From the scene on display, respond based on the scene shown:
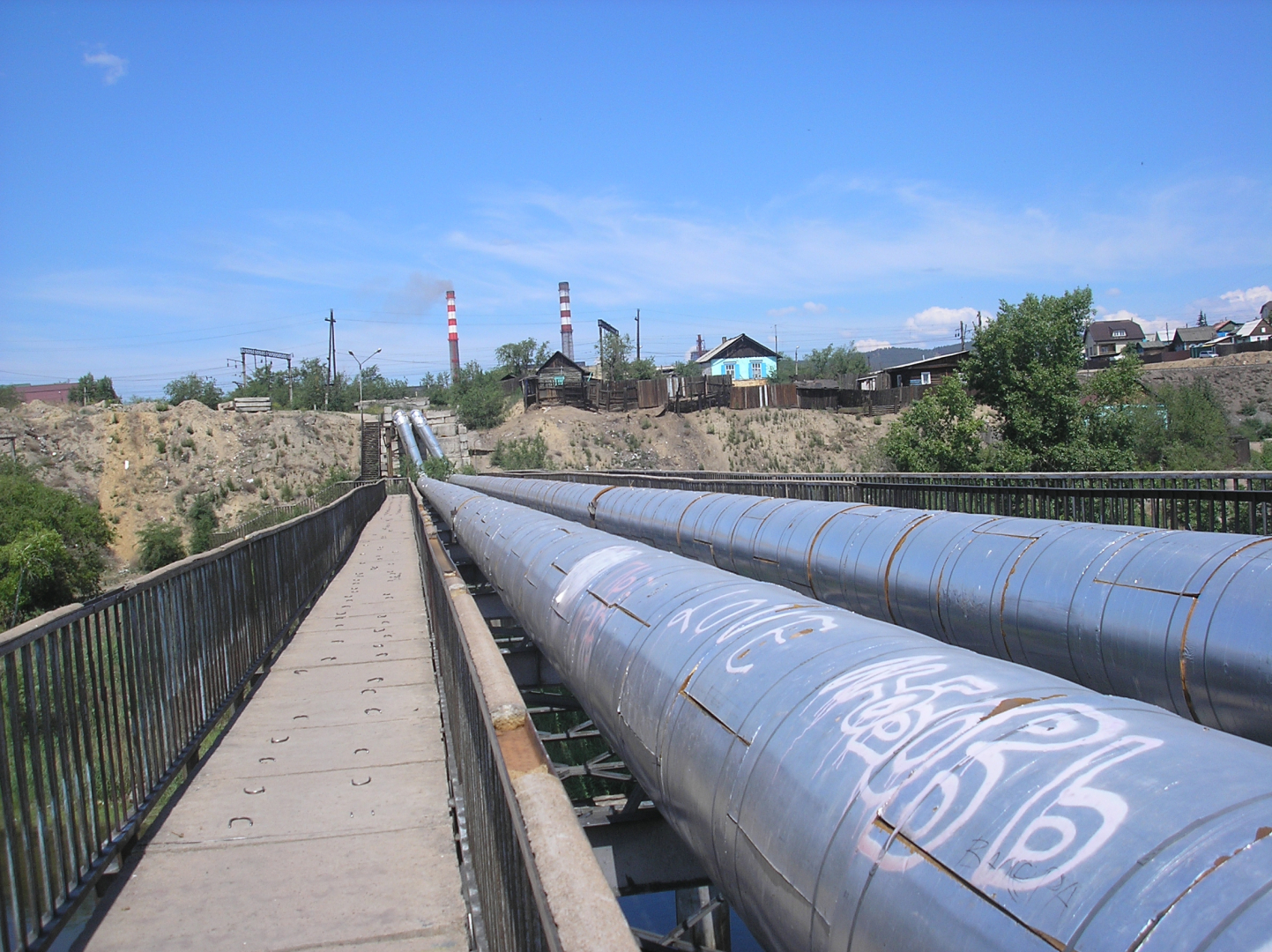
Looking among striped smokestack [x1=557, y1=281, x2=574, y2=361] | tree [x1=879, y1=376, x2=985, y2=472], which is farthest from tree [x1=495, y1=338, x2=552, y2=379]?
tree [x1=879, y1=376, x2=985, y2=472]

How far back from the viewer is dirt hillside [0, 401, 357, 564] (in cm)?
6003

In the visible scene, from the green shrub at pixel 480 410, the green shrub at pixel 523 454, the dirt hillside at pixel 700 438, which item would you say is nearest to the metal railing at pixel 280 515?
the green shrub at pixel 523 454

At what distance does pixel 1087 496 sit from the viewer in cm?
1223

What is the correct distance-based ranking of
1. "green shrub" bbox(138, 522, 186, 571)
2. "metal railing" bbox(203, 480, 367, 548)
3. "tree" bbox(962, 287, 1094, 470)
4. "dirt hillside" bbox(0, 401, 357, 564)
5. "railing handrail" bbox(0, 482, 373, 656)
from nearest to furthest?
"railing handrail" bbox(0, 482, 373, 656), "metal railing" bbox(203, 480, 367, 548), "tree" bbox(962, 287, 1094, 470), "green shrub" bbox(138, 522, 186, 571), "dirt hillside" bbox(0, 401, 357, 564)

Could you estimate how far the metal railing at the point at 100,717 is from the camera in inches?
144

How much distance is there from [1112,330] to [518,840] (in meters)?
163

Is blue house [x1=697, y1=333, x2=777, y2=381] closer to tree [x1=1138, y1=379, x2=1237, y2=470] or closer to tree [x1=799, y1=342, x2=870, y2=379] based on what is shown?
tree [x1=799, y1=342, x2=870, y2=379]

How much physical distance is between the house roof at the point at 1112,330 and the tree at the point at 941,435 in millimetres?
113715

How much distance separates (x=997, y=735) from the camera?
230cm

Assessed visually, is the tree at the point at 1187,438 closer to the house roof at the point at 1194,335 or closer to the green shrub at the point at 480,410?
the green shrub at the point at 480,410

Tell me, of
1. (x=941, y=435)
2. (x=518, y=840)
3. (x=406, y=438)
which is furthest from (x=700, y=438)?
(x=518, y=840)

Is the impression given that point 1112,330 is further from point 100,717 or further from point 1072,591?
point 100,717

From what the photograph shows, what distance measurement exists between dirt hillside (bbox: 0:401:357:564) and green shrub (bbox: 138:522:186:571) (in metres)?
5.61

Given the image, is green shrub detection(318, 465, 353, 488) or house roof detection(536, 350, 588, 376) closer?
green shrub detection(318, 465, 353, 488)
